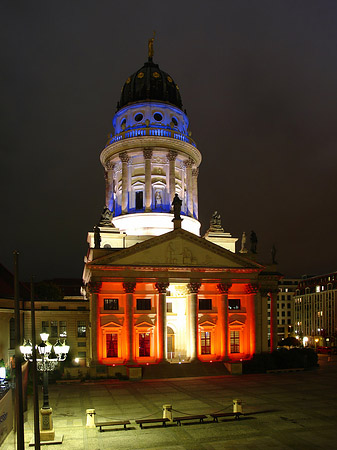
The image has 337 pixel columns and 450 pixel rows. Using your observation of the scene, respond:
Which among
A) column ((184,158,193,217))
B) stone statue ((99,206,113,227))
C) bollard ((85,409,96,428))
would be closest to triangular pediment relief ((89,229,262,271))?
stone statue ((99,206,113,227))

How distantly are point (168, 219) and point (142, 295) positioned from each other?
14952 mm

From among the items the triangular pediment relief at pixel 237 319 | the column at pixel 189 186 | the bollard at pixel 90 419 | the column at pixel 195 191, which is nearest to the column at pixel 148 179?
the column at pixel 189 186

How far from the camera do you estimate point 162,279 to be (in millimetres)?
54094

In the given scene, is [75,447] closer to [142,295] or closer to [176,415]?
[176,415]

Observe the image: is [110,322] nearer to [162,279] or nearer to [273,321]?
[162,279]

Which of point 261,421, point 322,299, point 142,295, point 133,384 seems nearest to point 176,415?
point 261,421

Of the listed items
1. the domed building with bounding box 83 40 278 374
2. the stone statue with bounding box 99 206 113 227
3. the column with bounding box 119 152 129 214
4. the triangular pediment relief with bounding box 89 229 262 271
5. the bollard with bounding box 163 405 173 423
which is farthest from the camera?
the column with bounding box 119 152 129 214

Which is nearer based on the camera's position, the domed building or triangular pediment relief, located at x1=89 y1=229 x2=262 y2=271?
the domed building

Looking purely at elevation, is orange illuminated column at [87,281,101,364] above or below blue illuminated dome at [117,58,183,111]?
below

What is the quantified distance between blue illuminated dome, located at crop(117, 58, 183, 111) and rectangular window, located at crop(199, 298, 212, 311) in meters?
32.4

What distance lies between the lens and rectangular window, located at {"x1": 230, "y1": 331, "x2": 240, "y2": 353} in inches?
2277

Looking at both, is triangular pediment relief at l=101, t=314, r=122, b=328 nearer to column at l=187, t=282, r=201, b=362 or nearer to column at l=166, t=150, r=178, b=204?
column at l=187, t=282, r=201, b=362

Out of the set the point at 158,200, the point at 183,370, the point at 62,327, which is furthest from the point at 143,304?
the point at 158,200

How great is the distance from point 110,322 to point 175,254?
33.3 ft
